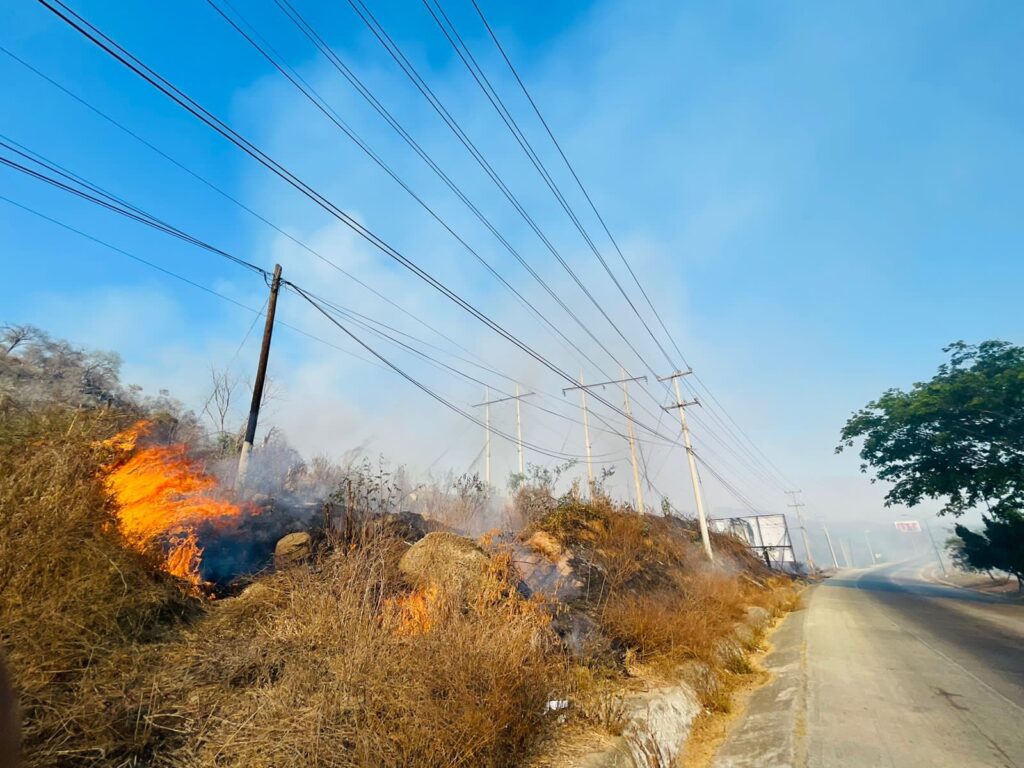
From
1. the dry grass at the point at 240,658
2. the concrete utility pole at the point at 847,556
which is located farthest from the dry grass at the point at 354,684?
the concrete utility pole at the point at 847,556

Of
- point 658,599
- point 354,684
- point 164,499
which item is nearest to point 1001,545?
point 658,599

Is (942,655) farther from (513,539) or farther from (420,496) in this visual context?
(420,496)

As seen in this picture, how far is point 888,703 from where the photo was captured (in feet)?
19.7

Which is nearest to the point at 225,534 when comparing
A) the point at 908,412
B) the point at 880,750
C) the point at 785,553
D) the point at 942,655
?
the point at 880,750

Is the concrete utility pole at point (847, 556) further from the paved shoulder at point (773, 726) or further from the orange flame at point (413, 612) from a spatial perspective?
the orange flame at point (413, 612)

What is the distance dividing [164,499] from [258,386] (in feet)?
15.1

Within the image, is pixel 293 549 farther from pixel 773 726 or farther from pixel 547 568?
pixel 773 726

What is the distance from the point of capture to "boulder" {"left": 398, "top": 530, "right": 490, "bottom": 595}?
6.75 metres

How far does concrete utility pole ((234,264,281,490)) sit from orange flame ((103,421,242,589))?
49.8 inches

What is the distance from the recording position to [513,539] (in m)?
11.3

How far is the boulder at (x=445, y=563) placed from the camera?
6750mm

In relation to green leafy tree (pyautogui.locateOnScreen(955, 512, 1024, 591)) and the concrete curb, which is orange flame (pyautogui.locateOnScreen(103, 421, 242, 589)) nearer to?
the concrete curb

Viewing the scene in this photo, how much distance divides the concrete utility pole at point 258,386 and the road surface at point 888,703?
1068cm

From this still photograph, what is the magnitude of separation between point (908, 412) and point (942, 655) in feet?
57.9
